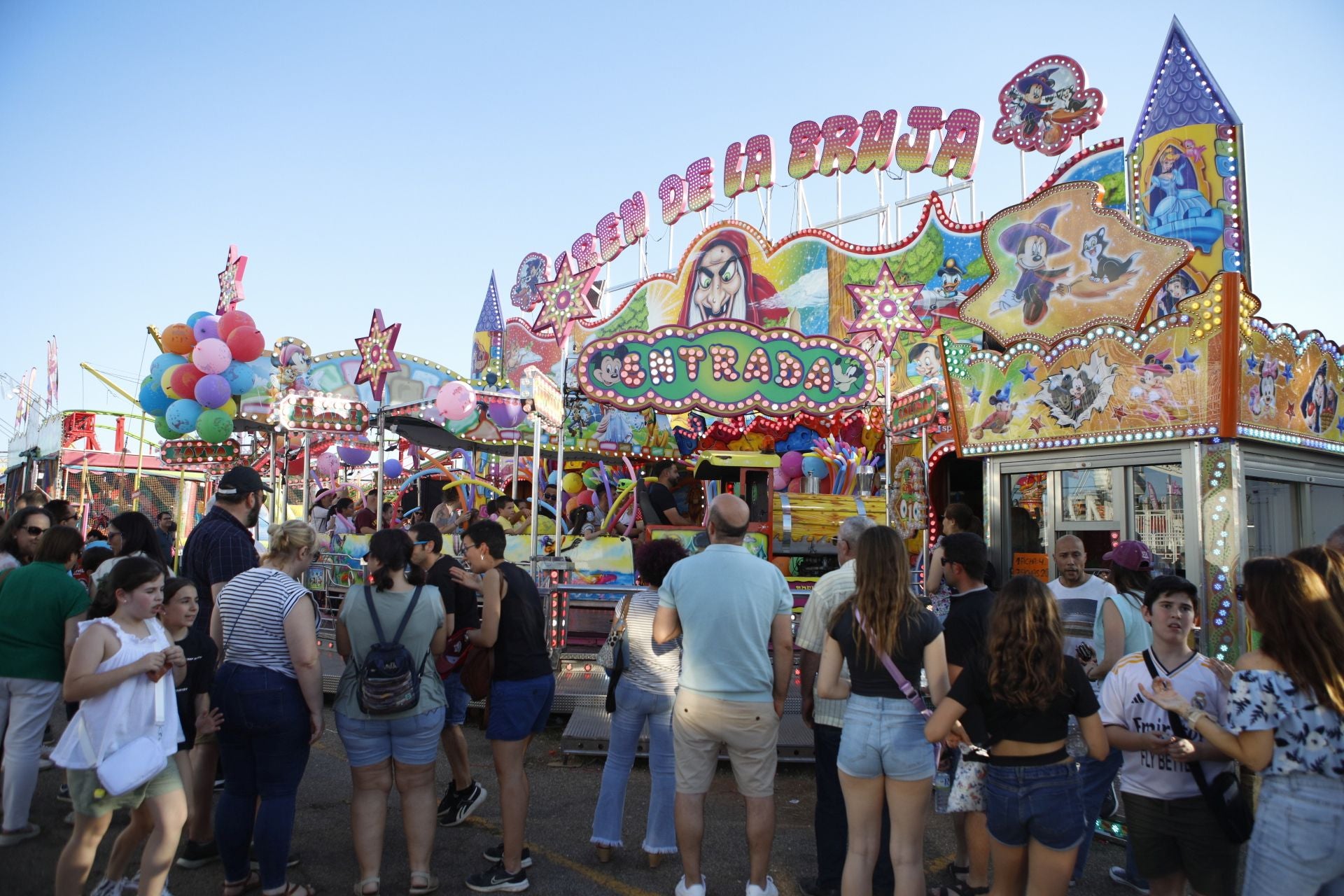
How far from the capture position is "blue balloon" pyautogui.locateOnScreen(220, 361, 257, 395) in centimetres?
1105

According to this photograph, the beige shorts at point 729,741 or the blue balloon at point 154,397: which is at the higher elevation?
the blue balloon at point 154,397

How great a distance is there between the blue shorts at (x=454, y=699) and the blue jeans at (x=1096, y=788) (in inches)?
120

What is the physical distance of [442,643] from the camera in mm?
4215

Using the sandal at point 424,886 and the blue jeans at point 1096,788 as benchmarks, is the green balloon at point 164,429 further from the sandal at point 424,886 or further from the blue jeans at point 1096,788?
the blue jeans at point 1096,788

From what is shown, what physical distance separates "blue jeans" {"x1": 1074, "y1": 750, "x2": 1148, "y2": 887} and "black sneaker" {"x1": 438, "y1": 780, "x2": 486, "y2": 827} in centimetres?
303

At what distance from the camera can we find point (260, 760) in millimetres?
3715

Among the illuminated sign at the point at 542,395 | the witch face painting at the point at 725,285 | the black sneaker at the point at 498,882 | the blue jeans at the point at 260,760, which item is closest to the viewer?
the blue jeans at the point at 260,760

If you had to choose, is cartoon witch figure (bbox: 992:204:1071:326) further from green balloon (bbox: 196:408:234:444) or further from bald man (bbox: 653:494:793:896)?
green balloon (bbox: 196:408:234:444)

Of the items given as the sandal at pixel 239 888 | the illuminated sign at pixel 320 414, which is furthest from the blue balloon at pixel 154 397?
the sandal at pixel 239 888

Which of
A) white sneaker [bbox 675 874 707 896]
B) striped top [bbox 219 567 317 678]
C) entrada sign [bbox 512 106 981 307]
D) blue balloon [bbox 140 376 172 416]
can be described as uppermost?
entrada sign [bbox 512 106 981 307]

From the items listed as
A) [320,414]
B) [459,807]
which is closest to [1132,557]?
[459,807]

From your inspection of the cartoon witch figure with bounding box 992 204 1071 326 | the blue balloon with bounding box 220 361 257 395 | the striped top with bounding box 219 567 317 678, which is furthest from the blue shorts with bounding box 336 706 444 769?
the blue balloon with bounding box 220 361 257 395

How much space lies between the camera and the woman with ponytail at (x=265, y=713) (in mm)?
3701

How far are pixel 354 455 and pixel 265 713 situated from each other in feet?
63.5
